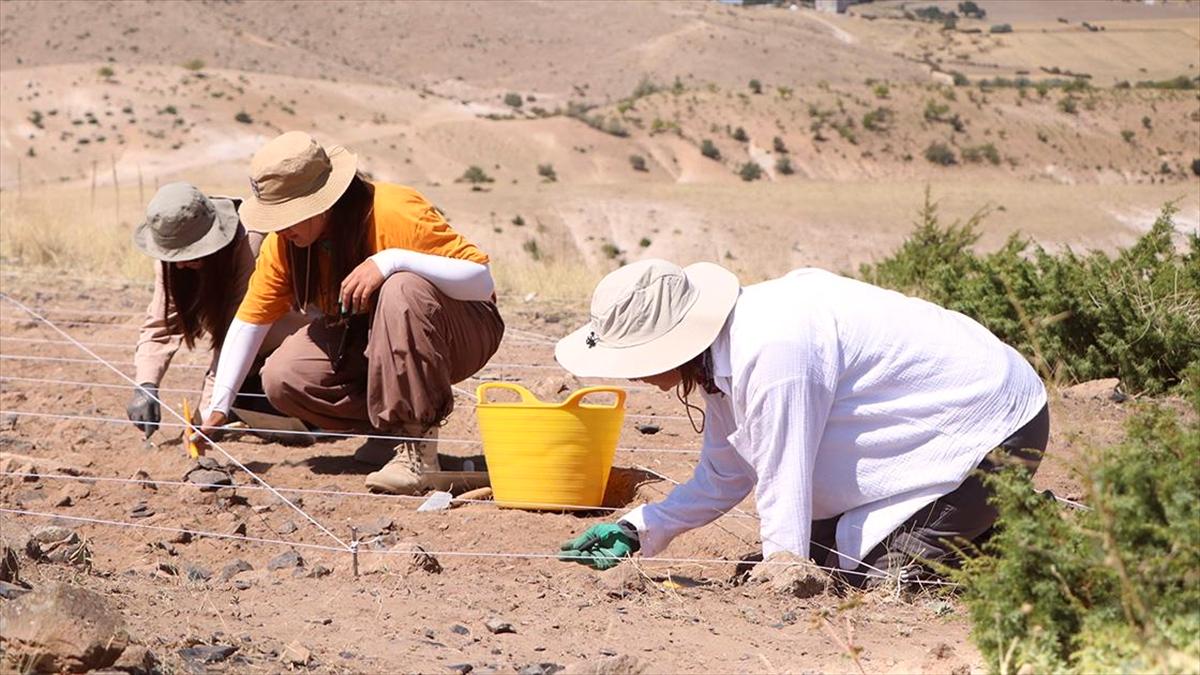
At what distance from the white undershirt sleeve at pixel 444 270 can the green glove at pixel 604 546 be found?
1.08 m

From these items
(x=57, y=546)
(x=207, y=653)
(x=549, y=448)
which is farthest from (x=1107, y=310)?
(x=207, y=653)

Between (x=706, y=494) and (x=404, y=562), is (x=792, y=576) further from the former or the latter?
(x=404, y=562)

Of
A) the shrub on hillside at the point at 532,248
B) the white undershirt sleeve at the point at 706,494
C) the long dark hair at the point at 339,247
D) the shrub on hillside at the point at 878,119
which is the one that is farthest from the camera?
the shrub on hillside at the point at 878,119

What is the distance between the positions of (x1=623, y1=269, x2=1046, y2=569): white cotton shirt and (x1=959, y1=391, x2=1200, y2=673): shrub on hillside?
26.4 inches

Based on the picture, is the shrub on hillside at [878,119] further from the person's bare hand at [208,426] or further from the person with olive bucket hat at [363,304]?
the person's bare hand at [208,426]

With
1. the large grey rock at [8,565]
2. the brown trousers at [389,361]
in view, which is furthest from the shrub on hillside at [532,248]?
the large grey rock at [8,565]

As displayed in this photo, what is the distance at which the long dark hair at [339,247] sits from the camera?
4.65m

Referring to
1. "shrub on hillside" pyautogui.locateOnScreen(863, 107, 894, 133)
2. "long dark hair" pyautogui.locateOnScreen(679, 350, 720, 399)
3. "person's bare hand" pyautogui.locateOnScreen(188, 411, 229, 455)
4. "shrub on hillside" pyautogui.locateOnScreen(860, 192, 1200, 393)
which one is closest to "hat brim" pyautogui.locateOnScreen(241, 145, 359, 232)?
"person's bare hand" pyautogui.locateOnScreen(188, 411, 229, 455)

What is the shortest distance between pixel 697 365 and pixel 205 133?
1666 inches

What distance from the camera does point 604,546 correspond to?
12.6ft

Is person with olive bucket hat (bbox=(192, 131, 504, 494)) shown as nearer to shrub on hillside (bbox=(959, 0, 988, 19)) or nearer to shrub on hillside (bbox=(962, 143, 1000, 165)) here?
shrub on hillside (bbox=(962, 143, 1000, 165))

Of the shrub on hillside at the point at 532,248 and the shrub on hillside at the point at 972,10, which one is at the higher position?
the shrub on hillside at the point at 532,248

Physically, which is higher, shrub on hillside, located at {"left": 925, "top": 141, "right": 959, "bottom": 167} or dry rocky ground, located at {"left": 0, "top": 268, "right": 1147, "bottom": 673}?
dry rocky ground, located at {"left": 0, "top": 268, "right": 1147, "bottom": 673}

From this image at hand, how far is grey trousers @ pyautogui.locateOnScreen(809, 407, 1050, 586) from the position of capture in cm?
351
